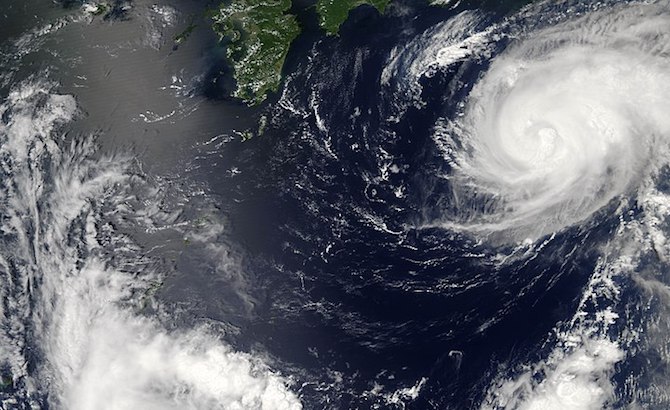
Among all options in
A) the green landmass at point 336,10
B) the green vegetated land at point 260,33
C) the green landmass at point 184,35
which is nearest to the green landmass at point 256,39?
the green vegetated land at point 260,33

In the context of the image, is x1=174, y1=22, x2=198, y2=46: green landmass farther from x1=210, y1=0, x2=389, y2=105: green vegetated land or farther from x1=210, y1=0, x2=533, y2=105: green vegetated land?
x1=210, y1=0, x2=389, y2=105: green vegetated land

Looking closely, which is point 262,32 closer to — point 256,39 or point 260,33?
point 260,33

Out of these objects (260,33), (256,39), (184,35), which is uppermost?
(260,33)

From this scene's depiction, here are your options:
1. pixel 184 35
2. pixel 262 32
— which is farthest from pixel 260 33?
pixel 184 35

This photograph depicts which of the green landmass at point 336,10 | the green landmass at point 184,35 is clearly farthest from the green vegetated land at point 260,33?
the green landmass at point 184,35

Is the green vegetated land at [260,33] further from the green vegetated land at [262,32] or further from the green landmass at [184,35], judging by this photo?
the green landmass at [184,35]

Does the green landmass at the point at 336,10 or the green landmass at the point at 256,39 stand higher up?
the green landmass at the point at 336,10
